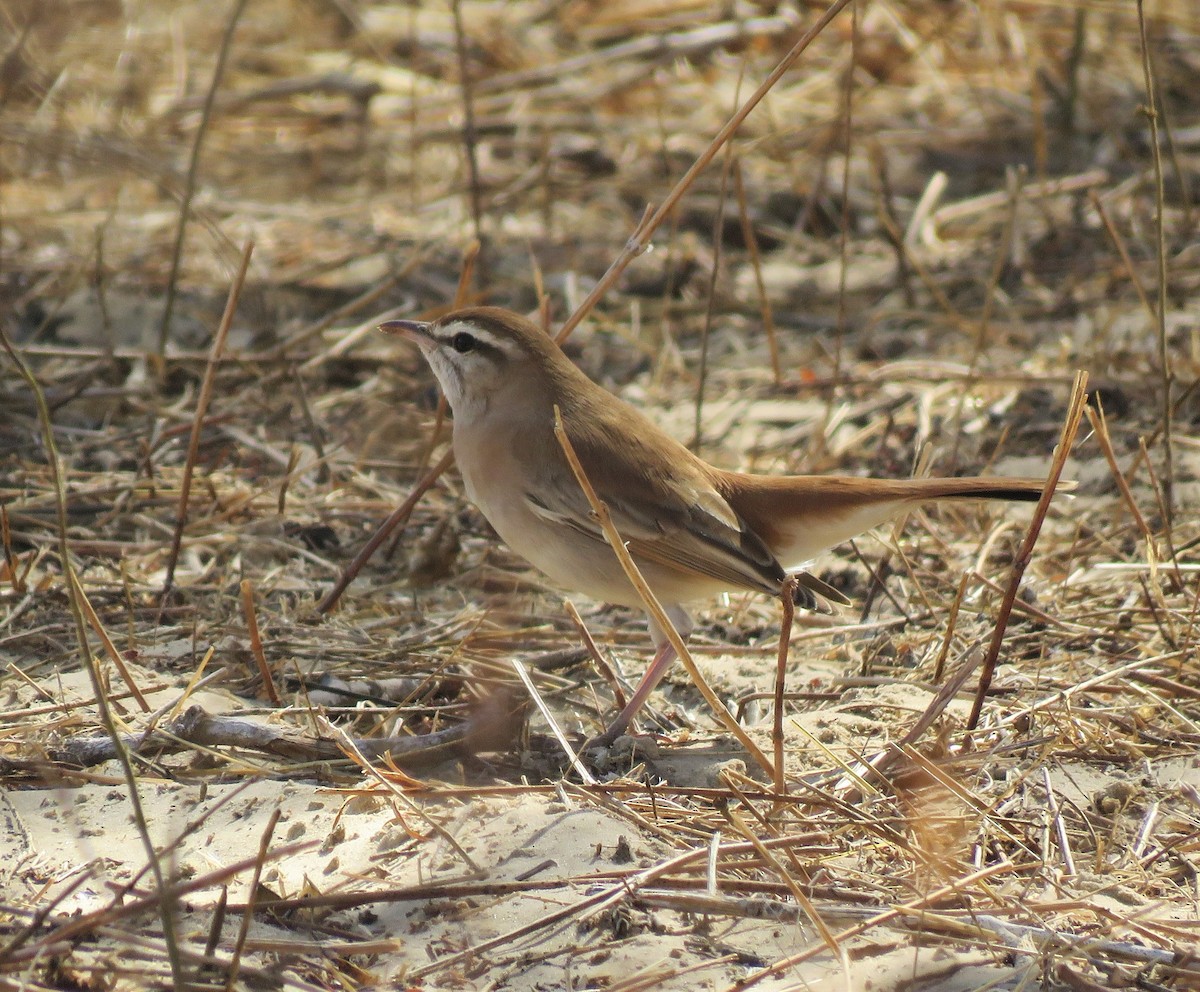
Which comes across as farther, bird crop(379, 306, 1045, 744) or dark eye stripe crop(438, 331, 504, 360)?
dark eye stripe crop(438, 331, 504, 360)

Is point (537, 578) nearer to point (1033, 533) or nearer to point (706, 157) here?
point (706, 157)

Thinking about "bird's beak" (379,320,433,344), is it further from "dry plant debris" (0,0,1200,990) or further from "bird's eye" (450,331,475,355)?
"dry plant debris" (0,0,1200,990)

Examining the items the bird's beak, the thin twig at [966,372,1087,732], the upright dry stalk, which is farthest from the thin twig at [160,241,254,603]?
the upright dry stalk

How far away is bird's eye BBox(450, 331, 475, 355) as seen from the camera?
19.6 ft

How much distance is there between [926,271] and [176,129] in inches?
245

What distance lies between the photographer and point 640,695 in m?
5.24

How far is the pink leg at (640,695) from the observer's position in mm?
5125

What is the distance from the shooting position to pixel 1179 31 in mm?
12672

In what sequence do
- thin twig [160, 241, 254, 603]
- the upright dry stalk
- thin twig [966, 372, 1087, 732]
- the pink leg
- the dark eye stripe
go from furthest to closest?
the dark eye stripe, thin twig [160, 241, 254, 603], the upright dry stalk, the pink leg, thin twig [966, 372, 1087, 732]

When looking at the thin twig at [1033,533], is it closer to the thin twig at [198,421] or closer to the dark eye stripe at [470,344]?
the dark eye stripe at [470,344]

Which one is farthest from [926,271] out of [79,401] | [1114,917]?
[1114,917]

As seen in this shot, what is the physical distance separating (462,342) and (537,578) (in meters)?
1.25

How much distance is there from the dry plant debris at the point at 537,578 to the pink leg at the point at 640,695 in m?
0.12

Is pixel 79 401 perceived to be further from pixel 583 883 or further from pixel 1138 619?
pixel 1138 619
